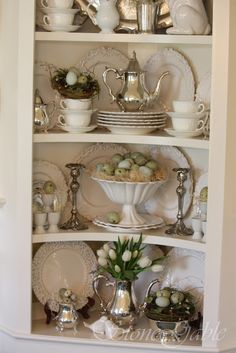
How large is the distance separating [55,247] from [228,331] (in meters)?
0.72

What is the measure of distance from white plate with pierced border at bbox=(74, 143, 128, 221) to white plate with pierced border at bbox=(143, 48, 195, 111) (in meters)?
0.26

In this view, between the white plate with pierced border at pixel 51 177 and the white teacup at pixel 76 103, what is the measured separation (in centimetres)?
25

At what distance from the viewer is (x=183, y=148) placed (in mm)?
2773

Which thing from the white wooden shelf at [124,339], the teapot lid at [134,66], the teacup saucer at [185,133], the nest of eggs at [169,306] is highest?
the teapot lid at [134,66]

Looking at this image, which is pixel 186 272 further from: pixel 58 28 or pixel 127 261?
pixel 58 28

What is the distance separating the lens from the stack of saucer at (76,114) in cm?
262

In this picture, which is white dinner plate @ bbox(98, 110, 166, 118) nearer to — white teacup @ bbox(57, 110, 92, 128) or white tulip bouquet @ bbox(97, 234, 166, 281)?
white teacup @ bbox(57, 110, 92, 128)

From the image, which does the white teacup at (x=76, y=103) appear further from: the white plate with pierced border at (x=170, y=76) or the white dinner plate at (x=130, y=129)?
the white plate with pierced border at (x=170, y=76)

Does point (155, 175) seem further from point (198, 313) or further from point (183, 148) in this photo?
point (198, 313)

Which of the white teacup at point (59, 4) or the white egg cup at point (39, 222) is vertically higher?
the white teacup at point (59, 4)

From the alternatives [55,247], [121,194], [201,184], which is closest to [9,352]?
[55,247]

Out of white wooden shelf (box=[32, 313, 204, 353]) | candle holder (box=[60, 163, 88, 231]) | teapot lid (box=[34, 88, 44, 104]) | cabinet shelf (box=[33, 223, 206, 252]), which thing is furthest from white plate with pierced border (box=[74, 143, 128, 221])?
white wooden shelf (box=[32, 313, 204, 353])

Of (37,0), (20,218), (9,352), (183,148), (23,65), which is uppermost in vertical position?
(37,0)

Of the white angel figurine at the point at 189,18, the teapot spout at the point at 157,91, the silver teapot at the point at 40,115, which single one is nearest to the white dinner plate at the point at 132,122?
the teapot spout at the point at 157,91
